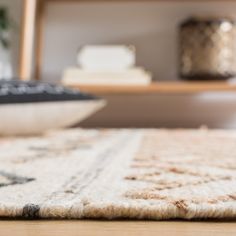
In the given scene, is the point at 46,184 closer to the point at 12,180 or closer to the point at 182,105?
the point at 12,180

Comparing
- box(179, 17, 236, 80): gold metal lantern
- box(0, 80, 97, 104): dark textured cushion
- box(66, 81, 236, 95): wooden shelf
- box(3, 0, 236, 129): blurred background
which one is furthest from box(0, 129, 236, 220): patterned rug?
box(3, 0, 236, 129): blurred background

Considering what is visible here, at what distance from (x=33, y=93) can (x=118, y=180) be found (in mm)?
629

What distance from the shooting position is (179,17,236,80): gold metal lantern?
5.17 ft

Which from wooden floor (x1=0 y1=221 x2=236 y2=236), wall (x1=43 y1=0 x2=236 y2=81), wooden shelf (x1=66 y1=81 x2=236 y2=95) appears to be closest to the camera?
wooden floor (x1=0 y1=221 x2=236 y2=236)

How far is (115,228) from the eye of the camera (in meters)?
0.35

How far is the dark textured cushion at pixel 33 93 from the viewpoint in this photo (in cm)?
107

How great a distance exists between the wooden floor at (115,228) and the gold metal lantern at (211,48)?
1257 millimetres

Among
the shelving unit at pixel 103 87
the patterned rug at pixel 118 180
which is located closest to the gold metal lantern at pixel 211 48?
the shelving unit at pixel 103 87

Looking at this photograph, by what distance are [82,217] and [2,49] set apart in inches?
58.3

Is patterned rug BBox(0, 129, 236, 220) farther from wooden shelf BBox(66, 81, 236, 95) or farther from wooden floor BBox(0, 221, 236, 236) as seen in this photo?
wooden shelf BBox(66, 81, 236, 95)

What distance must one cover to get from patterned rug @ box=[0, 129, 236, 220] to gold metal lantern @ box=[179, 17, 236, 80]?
0.65m

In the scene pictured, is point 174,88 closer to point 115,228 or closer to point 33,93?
point 33,93

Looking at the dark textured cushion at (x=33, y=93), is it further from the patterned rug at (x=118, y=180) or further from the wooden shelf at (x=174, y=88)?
the wooden shelf at (x=174, y=88)

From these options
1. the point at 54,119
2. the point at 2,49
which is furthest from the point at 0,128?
the point at 2,49
